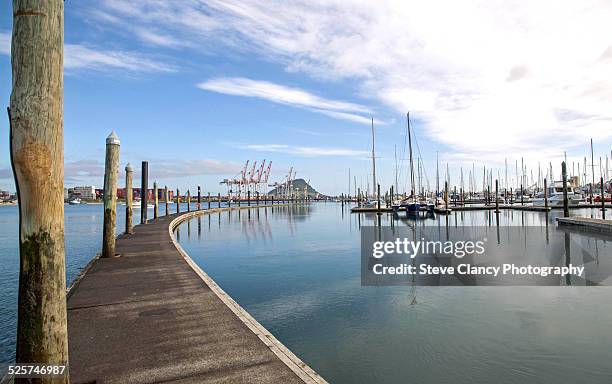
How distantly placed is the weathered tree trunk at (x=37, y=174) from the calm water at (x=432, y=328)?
4.83 metres

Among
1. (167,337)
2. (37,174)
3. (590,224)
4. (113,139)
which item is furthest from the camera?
(590,224)

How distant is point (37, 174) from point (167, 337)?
3778mm

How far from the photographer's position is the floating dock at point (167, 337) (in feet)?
17.2

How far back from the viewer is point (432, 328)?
31.6ft

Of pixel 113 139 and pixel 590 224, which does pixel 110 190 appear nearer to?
pixel 113 139

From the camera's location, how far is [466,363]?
24.9 ft

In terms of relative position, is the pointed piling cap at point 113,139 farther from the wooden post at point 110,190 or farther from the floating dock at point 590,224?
the floating dock at point 590,224

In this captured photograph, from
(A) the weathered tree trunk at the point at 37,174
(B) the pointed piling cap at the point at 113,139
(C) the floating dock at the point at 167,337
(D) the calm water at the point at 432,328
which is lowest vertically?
(D) the calm water at the point at 432,328

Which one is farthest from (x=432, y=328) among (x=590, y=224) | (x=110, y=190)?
(x=590, y=224)

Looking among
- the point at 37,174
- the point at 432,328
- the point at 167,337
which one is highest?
the point at 37,174

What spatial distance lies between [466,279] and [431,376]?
8627 mm

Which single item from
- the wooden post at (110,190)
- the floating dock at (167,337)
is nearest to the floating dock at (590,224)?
the floating dock at (167,337)

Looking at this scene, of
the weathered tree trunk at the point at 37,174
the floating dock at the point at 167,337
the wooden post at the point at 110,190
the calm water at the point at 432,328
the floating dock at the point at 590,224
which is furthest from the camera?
the floating dock at the point at 590,224

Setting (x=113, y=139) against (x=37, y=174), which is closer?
(x=37, y=174)
